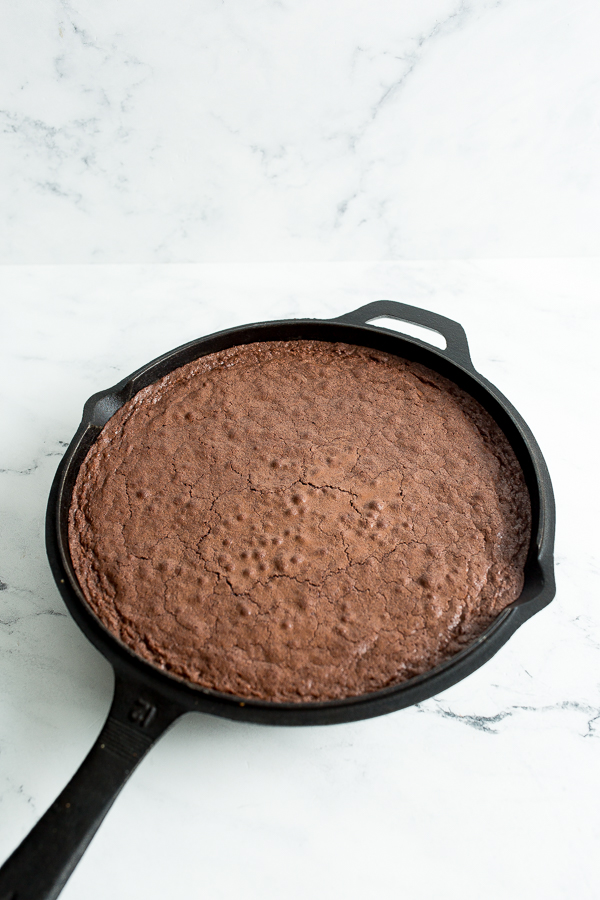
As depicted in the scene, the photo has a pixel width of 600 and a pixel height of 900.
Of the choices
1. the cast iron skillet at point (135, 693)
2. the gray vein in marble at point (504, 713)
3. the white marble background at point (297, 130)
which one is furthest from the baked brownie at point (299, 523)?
the white marble background at point (297, 130)

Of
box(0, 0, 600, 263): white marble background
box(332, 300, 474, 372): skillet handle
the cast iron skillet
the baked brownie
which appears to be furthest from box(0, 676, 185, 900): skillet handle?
box(0, 0, 600, 263): white marble background

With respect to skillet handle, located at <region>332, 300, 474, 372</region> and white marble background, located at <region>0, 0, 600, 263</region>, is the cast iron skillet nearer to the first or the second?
skillet handle, located at <region>332, 300, 474, 372</region>

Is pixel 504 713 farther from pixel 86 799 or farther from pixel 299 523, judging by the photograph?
pixel 86 799

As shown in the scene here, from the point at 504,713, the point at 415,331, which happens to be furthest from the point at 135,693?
the point at 415,331

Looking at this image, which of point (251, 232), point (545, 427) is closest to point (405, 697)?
point (545, 427)

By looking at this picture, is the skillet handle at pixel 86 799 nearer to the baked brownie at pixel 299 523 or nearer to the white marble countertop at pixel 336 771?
the baked brownie at pixel 299 523
